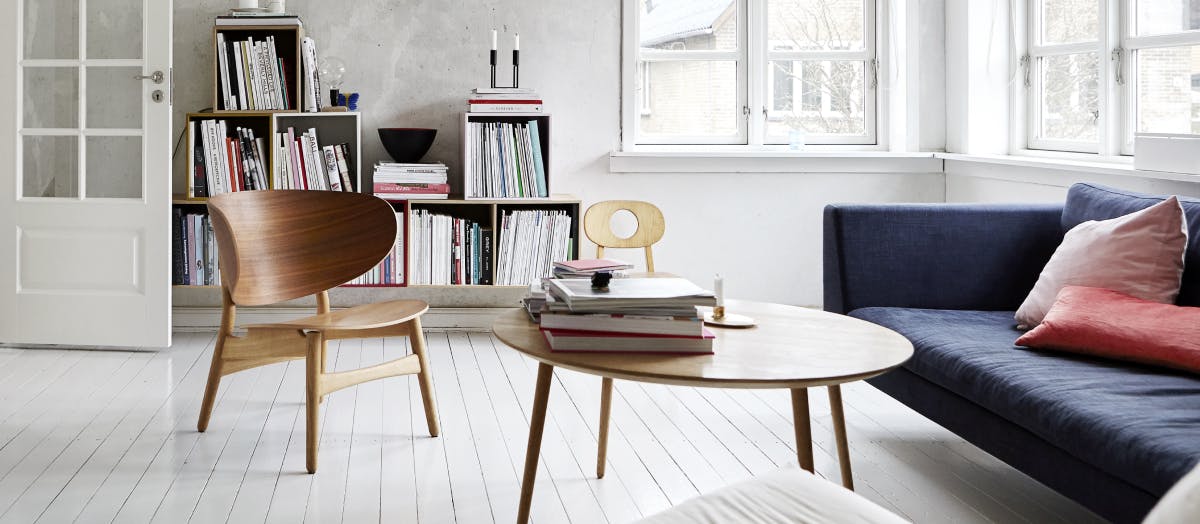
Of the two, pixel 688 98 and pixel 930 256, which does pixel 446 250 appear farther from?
pixel 930 256

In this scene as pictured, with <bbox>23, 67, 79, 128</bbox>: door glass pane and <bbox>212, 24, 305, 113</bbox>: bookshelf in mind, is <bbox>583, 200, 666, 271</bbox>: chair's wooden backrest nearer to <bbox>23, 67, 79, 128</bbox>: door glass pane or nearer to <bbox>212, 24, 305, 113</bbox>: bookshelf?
<bbox>212, 24, 305, 113</bbox>: bookshelf

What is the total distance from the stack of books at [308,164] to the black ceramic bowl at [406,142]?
0.19 meters

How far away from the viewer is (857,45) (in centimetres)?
492

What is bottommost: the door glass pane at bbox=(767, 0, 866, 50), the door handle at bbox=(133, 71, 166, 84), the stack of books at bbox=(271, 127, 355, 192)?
the stack of books at bbox=(271, 127, 355, 192)

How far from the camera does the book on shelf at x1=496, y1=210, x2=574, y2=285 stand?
14.5 ft

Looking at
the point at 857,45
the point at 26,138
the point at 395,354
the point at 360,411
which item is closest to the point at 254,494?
the point at 360,411

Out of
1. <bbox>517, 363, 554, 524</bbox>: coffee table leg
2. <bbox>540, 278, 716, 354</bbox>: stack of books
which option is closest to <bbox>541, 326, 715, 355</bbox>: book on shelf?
<bbox>540, 278, 716, 354</bbox>: stack of books

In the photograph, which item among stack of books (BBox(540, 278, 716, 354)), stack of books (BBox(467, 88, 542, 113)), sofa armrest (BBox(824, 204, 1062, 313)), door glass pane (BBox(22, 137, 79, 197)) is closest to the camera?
stack of books (BBox(540, 278, 716, 354))

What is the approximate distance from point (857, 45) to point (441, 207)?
206cm

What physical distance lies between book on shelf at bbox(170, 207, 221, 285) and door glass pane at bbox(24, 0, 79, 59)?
2.48ft

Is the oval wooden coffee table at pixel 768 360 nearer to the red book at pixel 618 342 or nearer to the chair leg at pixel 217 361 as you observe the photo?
the red book at pixel 618 342

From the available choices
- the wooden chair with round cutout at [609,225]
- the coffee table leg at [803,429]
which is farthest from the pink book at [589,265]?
the wooden chair with round cutout at [609,225]

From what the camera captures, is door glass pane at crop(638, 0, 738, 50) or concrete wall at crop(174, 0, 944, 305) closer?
concrete wall at crop(174, 0, 944, 305)

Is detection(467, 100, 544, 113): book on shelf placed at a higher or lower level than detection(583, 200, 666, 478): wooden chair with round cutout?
higher
